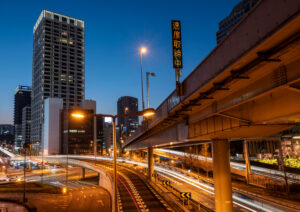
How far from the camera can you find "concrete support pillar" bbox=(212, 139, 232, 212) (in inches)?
815

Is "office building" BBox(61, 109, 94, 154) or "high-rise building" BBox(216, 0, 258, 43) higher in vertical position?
"high-rise building" BBox(216, 0, 258, 43)

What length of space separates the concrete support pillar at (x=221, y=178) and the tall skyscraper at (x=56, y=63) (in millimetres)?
166838

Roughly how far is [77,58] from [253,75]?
193 meters

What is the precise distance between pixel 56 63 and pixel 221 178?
181 metres

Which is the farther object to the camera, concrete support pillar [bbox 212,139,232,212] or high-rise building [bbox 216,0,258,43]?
high-rise building [bbox 216,0,258,43]

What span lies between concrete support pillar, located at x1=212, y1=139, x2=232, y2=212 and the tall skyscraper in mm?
166838

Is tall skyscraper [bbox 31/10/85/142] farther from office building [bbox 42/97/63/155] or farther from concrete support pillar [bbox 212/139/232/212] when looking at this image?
concrete support pillar [bbox 212/139/232/212]

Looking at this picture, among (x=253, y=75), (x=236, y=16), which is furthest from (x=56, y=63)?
(x=253, y=75)

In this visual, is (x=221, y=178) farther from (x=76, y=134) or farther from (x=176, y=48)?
(x=76, y=134)

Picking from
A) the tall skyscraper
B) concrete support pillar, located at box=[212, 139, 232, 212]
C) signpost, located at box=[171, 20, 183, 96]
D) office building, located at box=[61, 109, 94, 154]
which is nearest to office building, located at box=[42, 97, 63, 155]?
office building, located at box=[61, 109, 94, 154]

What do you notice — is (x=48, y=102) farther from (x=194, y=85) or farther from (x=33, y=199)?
(x=194, y=85)

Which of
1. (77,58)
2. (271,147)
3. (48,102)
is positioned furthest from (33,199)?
(77,58)

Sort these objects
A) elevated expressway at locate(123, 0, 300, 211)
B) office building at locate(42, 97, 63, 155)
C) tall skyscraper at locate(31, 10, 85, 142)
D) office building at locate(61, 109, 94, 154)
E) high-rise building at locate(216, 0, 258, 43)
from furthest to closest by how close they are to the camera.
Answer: tall skyscraper at locate(31, 10, 85, 142) → office building at locate(61, 109, 94, 154) → office building at locate(42, 97, 63, 155) → high-rise building at locate(216, 0, 258, 43) → elevated expressway at locate(123, 0, 300, 211)

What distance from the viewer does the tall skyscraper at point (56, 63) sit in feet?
580
